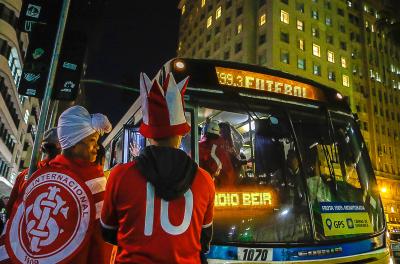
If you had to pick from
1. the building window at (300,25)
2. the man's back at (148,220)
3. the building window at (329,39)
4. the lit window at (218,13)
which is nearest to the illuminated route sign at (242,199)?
the man's back at (148,220)

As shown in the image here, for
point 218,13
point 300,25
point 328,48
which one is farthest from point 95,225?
point 218,13

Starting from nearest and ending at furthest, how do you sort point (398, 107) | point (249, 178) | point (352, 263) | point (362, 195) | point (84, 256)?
point (84, 256) < point (352, 263) < point (249, 178) < point (362, 195) < point (398, 107)

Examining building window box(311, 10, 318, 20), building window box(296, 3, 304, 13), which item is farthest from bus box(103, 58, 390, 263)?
building window box(311, 10, 318, 20)

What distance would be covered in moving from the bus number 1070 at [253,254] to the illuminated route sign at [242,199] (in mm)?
528

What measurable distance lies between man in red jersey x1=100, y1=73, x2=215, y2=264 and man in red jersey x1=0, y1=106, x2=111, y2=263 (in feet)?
1.32

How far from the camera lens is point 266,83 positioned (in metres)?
5.18

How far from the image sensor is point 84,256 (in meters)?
2.52

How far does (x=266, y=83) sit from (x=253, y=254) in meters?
2.39

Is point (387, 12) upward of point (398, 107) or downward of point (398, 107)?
upward

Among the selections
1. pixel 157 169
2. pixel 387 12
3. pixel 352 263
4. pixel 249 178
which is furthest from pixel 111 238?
pixel 387 12

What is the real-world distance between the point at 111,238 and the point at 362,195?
12.2ft

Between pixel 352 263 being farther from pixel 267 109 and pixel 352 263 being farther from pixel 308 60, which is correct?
pixel 308 60

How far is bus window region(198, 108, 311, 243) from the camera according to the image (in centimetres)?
403

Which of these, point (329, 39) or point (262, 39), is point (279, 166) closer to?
point (262, 39)
